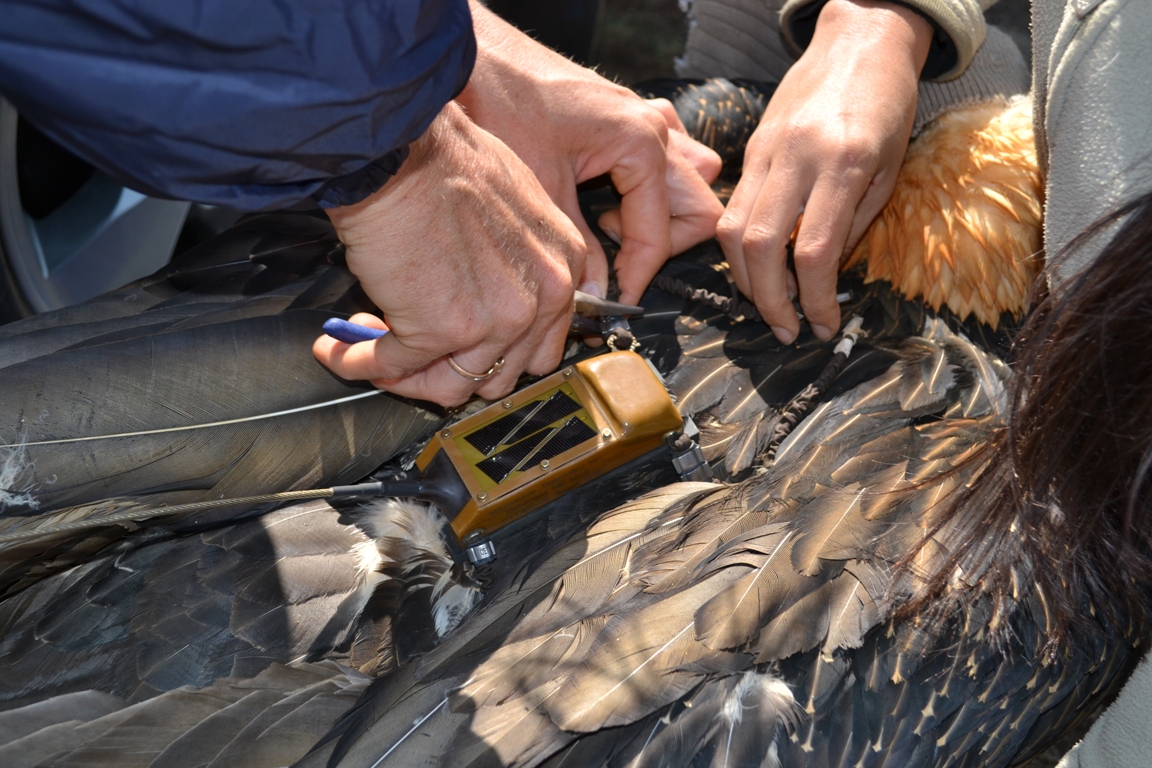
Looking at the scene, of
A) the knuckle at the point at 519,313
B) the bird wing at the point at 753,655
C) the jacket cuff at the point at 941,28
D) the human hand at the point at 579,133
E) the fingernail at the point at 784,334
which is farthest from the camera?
the jacket cuff at the point at 941,28

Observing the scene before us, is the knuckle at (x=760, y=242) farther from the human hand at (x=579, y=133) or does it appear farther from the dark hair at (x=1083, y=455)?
the dark hair at (x=1083, y=455)

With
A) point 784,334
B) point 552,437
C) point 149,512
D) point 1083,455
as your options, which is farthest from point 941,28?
point 149,512

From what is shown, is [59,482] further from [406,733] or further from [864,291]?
[864,291]

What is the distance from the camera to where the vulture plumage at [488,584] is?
107 cm

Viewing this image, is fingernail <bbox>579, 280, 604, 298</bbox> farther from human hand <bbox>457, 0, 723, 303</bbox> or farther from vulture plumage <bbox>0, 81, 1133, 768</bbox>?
vulture plumage <bbox>0, 81, 1133, 768</bbox>

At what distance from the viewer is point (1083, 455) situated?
3.38 feet

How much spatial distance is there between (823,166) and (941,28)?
515 mm

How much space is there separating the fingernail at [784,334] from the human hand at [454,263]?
0.45m

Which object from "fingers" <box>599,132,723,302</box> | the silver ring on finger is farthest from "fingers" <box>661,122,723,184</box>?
the silver ring on finger

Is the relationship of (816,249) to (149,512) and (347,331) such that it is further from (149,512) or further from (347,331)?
(149,512)

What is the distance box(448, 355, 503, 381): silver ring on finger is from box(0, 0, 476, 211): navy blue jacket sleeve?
0.35m

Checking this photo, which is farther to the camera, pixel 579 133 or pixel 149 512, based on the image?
pixel 579 133

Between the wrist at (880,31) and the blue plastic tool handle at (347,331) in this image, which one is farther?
the wrist at (880,31)

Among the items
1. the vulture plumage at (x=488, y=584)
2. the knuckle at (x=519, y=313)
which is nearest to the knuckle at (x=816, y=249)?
the vulture plumage at (x=488, y=584)
